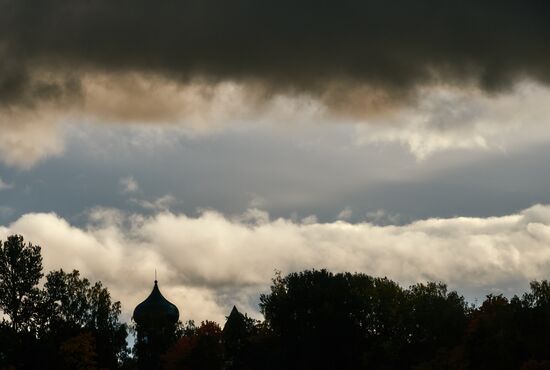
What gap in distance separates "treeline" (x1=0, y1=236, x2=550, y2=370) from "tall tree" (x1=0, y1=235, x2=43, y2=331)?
0.39 feet

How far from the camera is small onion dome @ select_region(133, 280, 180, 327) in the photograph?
538 feet

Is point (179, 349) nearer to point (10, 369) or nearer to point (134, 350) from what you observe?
point (134, 350)

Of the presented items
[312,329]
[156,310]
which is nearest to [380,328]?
[312,329]

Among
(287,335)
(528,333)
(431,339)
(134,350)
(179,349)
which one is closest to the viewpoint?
(528,333)

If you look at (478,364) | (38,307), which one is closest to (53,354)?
A: (38,307)

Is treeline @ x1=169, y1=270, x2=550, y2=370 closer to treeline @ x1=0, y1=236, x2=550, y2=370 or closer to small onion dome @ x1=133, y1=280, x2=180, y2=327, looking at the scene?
treeline @ x1=0, y1=236, x2=550, y2=370

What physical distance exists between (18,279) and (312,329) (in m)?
39.4

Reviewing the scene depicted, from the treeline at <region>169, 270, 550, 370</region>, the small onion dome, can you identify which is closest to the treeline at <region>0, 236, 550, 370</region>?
the treeline at <region>169, 270, 550, 370</region>

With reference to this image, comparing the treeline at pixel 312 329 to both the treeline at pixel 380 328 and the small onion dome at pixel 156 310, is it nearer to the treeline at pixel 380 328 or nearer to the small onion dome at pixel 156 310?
the treeline at pixel 380 328

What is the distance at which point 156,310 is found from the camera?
557 ft

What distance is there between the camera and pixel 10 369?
103 meters

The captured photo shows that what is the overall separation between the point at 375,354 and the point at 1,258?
1936 inches

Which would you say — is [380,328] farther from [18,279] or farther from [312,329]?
[18,279]

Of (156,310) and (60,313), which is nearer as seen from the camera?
(60,313)
